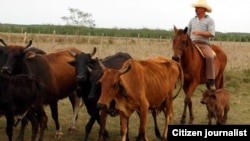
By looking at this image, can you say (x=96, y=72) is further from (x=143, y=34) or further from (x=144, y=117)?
(x=143, y=34)

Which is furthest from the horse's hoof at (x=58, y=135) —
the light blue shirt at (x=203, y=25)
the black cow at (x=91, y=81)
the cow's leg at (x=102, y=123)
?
the light blue shirt at (x=203, y=25)

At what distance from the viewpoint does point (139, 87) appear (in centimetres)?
802

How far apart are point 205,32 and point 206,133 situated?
4.57 m

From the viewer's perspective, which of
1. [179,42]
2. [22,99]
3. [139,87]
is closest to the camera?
[139,87]

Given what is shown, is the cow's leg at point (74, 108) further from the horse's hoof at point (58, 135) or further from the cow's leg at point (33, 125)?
the cow's leg at point (33, 125)

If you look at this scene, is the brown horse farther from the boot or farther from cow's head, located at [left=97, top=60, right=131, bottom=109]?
cow's head, located at [left=97, top=60, right=131, bottom=109]

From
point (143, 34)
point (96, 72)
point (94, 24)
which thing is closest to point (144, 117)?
point (96, 72)

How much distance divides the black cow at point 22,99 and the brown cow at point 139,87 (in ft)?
5.68

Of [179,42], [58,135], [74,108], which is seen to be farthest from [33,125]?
[179,42]

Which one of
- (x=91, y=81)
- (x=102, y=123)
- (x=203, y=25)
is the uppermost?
(x=203, y=25)

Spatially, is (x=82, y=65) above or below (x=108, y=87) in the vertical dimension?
above

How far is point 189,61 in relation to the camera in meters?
11.0

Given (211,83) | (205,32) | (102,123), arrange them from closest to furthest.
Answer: (102,123) → (205,32) → (211,83)

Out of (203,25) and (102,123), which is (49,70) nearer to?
(102,123)
